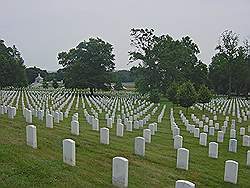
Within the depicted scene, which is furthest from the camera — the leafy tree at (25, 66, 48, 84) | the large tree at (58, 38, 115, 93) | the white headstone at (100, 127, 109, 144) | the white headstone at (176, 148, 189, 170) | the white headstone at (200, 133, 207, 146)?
the leafy tree at (25, 66, 48, 84)

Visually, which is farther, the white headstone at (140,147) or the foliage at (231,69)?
the foliage at (231,69)

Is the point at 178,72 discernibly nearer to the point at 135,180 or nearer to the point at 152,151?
the point at 152,151

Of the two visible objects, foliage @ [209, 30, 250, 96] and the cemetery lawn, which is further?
foliage @ [209, 30, 250, 96]

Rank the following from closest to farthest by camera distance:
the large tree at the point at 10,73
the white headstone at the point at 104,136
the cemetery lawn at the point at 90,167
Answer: the cemetery lawn at the point at 90,167 < the white headstone at the point at 104,136 < the large tree at the point at 10,73

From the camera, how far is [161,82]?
5591cm

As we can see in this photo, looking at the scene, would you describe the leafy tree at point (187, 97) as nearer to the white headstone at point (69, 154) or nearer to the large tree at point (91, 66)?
the white headstone at point (69, 154)

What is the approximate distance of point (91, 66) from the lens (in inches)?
2251

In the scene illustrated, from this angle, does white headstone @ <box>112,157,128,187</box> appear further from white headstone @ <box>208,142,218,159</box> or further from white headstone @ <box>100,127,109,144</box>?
white headstone @ <box>208,142,218,159</box>

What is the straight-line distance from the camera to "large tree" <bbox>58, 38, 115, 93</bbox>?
5644 centimetres

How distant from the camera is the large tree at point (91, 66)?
56.4 m

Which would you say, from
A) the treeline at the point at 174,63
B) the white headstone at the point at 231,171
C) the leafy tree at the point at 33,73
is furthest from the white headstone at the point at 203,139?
the leafy tree at the point at 33,73

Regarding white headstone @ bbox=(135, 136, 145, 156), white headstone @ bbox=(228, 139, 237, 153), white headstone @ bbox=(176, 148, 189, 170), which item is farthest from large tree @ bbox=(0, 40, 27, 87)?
white headstone @ bbox=(176, 148, 189, 170)

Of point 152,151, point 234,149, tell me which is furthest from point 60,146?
point 234,149

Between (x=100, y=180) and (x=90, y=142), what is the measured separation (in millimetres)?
3630
